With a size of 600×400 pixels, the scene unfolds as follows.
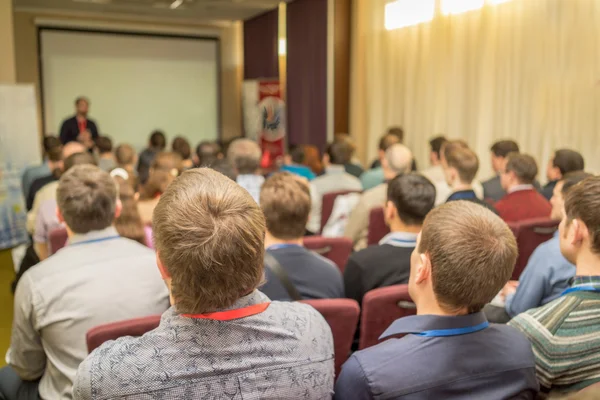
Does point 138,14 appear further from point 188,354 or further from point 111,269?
point 188,354

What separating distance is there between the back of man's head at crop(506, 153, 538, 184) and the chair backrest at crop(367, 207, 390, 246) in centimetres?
92

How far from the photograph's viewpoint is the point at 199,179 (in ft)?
3.58

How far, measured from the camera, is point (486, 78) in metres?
6.08

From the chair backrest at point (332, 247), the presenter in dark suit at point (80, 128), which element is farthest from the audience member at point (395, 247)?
the presenter in dark suit at point (80, 128)

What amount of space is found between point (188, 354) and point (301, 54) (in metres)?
8.38

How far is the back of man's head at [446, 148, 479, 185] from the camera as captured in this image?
3.51 m

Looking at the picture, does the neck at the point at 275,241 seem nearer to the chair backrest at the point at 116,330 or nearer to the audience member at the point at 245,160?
the chair backrest at the point at 116,330

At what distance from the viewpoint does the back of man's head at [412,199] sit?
2.46 metres

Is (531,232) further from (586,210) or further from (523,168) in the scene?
(586,210)

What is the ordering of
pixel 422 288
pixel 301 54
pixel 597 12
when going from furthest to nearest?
pixel 301 54 → pixel 597 12 → pixel 422 288

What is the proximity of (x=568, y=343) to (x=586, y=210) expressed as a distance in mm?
373

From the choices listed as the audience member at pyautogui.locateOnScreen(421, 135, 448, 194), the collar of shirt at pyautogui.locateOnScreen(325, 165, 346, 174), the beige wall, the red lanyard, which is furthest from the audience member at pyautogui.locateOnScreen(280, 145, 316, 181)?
the beige wall

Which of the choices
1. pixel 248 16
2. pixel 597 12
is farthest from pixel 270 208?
pixel 248 16

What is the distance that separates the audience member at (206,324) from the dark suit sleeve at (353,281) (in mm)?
1193
